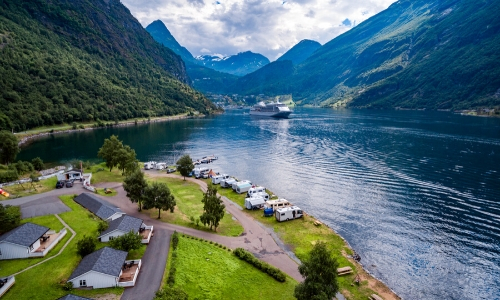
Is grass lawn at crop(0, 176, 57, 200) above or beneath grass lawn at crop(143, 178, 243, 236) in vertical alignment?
above

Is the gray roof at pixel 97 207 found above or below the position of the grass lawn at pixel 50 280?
above

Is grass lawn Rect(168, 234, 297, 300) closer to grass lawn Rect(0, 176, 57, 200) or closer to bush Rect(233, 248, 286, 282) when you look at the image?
bush Rect(233, 248, 286, 282)

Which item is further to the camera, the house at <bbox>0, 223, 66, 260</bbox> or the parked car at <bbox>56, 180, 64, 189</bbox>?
the parked car at <bbox>56, 180, 64, 189</bbox>

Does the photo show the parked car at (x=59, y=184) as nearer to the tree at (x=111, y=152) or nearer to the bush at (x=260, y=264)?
the tree at (x=111, y=152)

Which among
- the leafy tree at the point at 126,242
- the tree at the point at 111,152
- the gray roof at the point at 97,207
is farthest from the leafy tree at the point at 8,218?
the tree at the point at 111,152

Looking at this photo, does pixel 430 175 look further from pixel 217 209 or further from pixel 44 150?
pixel 44 150

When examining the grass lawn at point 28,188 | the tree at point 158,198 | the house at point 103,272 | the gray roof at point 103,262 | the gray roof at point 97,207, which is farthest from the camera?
the grass lawn at point 28,188

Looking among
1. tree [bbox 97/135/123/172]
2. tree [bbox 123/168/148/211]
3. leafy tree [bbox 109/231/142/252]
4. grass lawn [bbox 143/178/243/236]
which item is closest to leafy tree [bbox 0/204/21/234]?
leafy tree [bbox 109/231/142/252]
